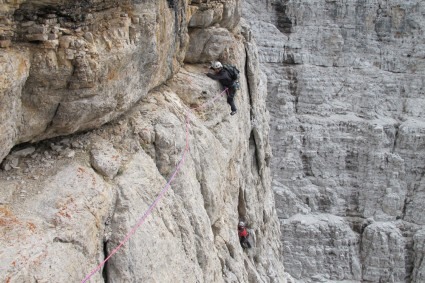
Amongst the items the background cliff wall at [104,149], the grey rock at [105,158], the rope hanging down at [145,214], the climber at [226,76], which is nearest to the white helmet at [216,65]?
the climber at [226,76]

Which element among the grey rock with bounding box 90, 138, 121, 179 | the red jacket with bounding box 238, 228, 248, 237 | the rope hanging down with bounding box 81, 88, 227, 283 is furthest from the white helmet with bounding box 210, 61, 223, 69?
the grey rock with bounding box 90, 138, 121, 179

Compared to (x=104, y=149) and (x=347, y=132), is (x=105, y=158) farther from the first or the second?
(x=347, y=132)

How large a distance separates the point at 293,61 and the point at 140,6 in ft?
98.2

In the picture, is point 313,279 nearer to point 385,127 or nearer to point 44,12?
point 385,127

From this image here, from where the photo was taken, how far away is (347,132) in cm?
3384

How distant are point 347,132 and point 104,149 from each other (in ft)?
97.0

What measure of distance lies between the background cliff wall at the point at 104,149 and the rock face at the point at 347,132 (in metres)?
23.1

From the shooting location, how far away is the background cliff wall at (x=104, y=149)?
507 cm

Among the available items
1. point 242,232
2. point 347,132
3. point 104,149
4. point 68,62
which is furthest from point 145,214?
point 347,132

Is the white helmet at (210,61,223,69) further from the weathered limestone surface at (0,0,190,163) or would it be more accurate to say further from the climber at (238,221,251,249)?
the climber at (238,221,251,249)

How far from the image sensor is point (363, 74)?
3594cm

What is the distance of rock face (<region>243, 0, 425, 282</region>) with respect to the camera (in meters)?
31.0

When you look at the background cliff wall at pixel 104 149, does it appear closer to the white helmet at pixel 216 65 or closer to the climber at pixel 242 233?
the white helmet at pixel 216 65

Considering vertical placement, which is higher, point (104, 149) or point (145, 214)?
point (104, 149)
